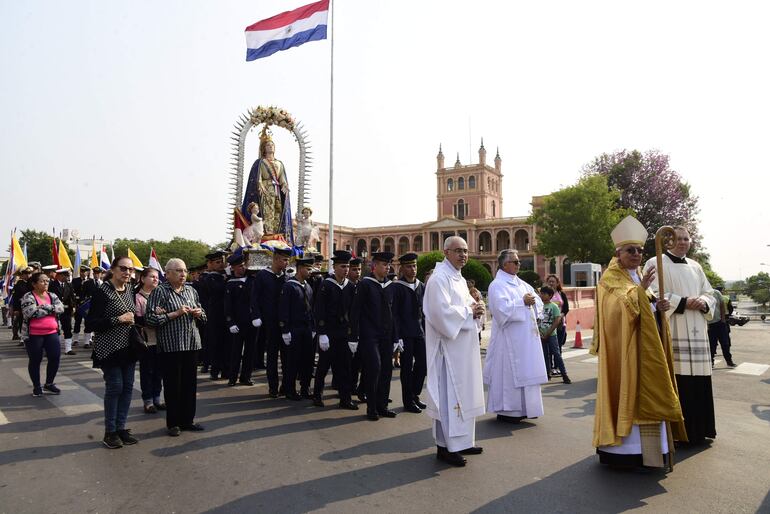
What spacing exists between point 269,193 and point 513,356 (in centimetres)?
1125

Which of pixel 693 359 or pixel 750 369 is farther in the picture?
pixel 750 369

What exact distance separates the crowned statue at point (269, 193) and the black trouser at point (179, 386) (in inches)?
403

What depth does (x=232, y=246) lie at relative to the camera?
14711mm

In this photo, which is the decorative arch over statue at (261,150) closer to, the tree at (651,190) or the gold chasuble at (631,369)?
the gold chasuble at (631,369)

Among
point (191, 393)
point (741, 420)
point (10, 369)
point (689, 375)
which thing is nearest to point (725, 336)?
point (741, 420)

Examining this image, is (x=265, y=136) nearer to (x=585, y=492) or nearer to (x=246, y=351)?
(x=246, y=351)

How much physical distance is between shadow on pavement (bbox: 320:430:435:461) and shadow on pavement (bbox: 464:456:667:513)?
1374 mm

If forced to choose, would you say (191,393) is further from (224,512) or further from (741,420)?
(741,420)

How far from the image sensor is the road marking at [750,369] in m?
10.4

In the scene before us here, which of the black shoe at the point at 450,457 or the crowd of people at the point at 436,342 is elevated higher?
the crowd of people at the point at 436,342

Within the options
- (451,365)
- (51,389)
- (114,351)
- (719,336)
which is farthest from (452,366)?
(719,336)

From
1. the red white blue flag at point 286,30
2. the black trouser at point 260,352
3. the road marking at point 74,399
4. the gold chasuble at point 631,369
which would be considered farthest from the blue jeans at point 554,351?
the red white blue flag at point 286,30

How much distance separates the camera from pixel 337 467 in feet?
15.4

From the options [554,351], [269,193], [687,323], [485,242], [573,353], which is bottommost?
[573,353]
